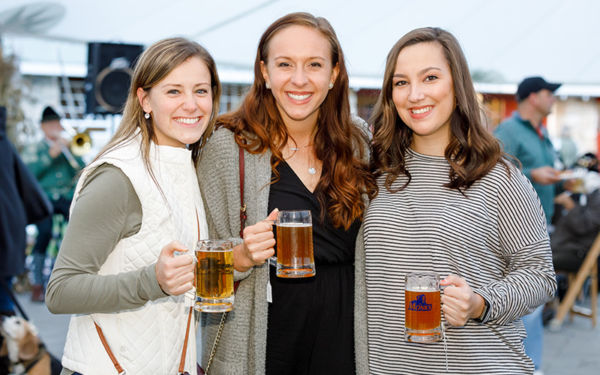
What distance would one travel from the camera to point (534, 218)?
1.88 meters

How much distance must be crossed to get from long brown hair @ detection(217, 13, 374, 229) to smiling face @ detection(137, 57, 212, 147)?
256mm

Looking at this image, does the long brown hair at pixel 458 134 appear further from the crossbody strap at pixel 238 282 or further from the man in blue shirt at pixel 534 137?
the man in blue shirt at pixel 534 137

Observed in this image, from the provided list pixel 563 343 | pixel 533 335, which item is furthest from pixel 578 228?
pixel 533 335

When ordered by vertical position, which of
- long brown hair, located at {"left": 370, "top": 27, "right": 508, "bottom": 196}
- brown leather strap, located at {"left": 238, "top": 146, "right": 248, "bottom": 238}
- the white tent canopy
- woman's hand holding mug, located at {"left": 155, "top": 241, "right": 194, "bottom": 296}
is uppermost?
the white tent canopy

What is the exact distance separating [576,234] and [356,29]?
7757 mm

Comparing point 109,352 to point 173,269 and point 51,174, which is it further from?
point 51,174

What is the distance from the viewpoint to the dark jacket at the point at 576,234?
5.76 metres

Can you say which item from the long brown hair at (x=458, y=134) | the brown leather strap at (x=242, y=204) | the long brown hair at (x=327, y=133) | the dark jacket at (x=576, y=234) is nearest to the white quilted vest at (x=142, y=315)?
the brown leather strap at (x=242, y=204)

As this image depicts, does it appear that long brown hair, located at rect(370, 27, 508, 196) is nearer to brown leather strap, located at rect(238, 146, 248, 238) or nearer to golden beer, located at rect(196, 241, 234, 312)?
brown leather strap, located at rect(238, 146, 248, 238)

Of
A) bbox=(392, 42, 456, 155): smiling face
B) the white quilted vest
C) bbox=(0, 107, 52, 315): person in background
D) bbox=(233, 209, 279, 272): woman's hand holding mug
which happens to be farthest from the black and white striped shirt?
bbox=(0, 107, 52, 315): person in background

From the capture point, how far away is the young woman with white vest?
1549 millimetres

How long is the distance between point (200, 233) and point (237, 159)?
1.06ft

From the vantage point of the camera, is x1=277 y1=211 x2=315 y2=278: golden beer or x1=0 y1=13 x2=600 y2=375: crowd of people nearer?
x1=0 y1=13 x2=600 y2=375: crowd of people

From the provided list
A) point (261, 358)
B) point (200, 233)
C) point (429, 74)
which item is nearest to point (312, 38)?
point (429, 74)
